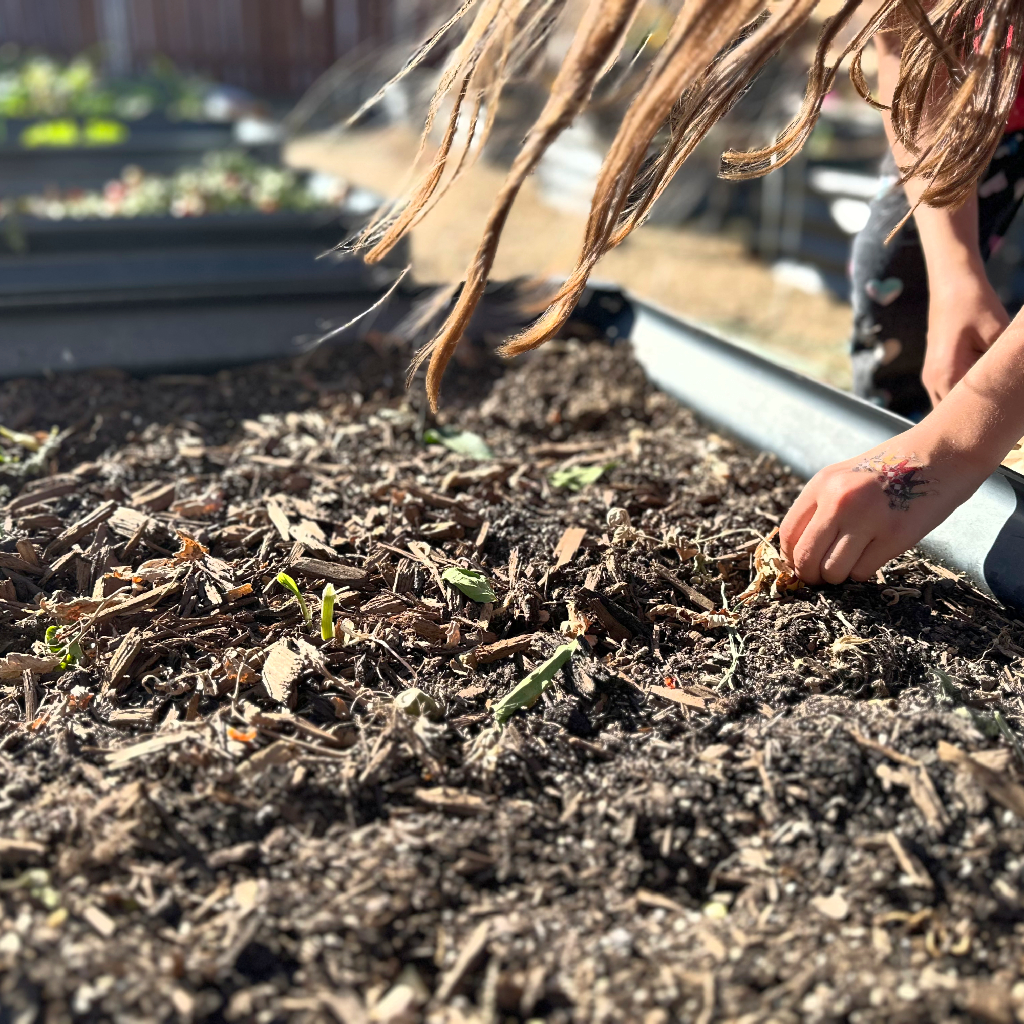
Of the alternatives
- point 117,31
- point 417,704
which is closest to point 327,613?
point 417,704

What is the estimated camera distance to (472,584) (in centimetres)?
164

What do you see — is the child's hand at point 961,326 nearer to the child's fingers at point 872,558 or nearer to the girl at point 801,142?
the girl at point 801,142

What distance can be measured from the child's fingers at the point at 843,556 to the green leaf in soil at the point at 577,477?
0.69 metres

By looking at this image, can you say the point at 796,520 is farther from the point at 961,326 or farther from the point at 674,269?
the point at 674,269

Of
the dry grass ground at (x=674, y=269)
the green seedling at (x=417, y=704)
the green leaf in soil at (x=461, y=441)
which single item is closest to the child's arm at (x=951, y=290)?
the green leaf in soil at (x=461, y=441)

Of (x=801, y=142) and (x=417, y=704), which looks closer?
(x=417, y=704)

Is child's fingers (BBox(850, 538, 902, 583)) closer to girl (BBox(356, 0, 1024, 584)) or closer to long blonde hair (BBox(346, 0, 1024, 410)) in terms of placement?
girl (BBox(356, 0, 1024, 584))

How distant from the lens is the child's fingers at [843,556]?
1.49m

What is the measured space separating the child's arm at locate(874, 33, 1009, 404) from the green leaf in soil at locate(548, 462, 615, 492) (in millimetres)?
712

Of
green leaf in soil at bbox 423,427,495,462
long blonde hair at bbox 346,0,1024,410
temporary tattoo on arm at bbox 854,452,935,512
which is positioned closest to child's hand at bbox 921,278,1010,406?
long blonde hair at bbox 346,0,1024,410

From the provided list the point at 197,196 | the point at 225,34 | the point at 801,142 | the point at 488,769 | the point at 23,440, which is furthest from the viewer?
the point at 225,34

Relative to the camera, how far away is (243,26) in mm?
17922

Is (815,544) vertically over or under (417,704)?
over

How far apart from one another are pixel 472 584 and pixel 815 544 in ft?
1.87
